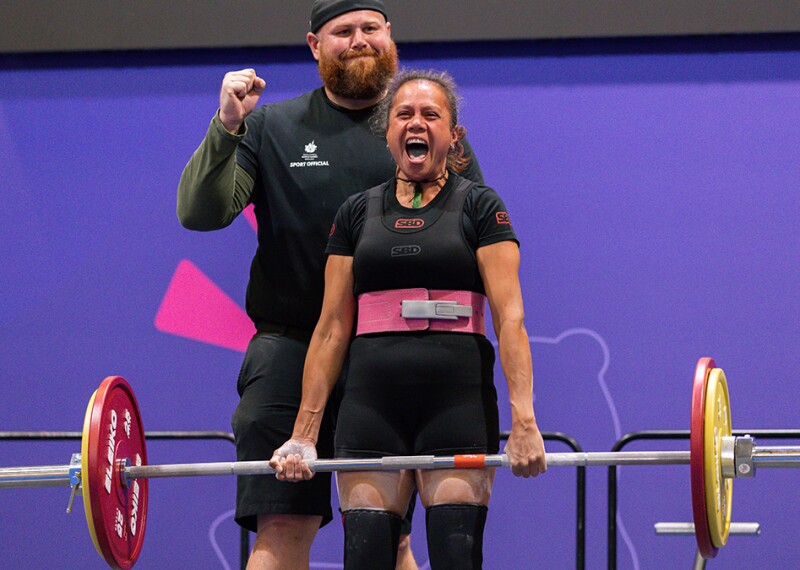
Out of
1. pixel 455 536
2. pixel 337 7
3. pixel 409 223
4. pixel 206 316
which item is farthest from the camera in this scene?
pixel 206 316

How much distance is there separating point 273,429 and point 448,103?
1.02 metres

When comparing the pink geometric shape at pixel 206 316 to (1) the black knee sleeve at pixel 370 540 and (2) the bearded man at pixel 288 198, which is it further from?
(1) the black knee sleeve at pixel 370 540

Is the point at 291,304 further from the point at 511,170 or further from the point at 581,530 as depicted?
the point at 511,170

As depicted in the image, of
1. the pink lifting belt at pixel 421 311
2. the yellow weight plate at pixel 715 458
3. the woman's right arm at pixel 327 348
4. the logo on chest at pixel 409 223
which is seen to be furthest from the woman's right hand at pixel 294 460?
the yellow weight plate at pixel 715 458

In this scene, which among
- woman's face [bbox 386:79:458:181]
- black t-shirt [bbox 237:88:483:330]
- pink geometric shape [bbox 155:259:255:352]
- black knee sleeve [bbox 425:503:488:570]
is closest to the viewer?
black knee sleeve [bbox 425:503:488:570]

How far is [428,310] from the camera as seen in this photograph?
2803 millimetres

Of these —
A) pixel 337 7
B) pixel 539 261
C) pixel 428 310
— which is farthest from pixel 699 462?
pixel 539 261

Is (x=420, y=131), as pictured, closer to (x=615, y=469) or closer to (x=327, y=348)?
(x=327, y=348)

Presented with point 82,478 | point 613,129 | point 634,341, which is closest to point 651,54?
point 613,129

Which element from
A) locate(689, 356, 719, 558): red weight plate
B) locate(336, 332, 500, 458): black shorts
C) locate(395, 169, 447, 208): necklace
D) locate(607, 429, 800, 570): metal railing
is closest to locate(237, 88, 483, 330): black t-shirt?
locate(395, 169, 447, 208): necklace

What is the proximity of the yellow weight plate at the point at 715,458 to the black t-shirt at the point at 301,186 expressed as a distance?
0.89 m

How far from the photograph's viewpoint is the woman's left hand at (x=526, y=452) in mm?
2715

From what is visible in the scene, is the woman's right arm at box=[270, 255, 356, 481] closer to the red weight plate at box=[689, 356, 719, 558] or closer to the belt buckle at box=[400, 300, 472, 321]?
the belt buckle at box=[400, 300, 472, 321]

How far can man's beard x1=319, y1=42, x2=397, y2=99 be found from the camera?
10.8 ft
